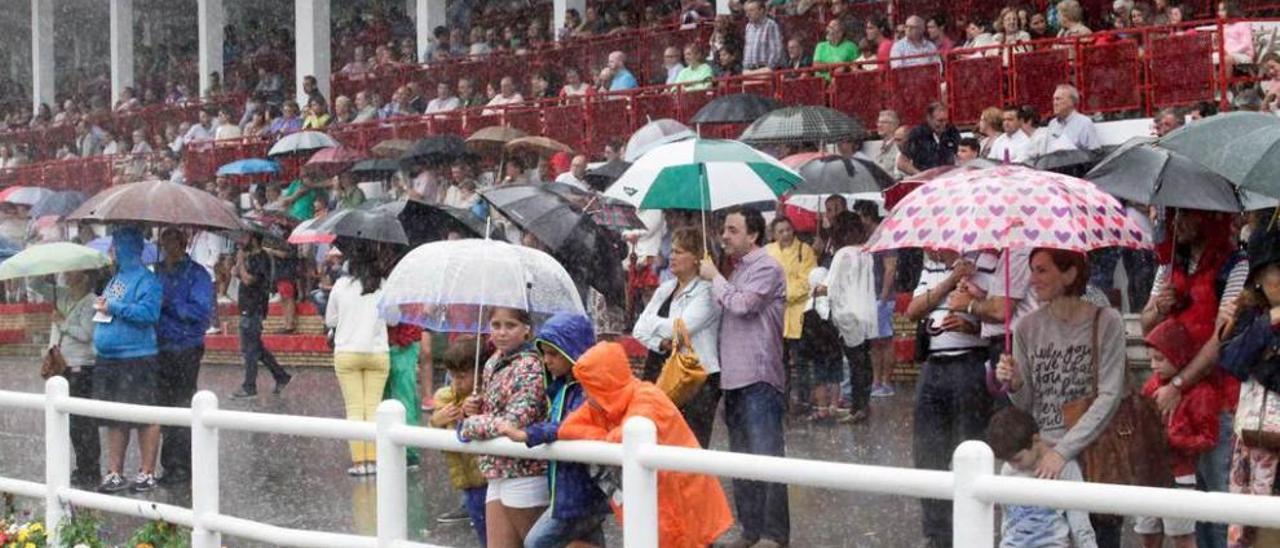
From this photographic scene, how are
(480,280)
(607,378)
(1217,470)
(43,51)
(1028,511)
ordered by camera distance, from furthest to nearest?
(43,51)
(480,280)
(1217,470)
(607,378)
(1028,511)

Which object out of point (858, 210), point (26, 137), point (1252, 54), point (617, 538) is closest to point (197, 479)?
point (617, 538)

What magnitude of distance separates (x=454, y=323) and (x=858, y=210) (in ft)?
23.8

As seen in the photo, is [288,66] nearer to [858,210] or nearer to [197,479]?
[858,210]

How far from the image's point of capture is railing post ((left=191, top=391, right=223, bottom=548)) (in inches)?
333

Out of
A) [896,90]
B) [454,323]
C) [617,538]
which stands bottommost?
[617,538]

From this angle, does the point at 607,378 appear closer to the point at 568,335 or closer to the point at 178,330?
the point at 568,335

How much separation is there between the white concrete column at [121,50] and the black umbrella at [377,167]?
18303 mm

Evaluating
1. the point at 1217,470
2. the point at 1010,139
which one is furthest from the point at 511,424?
the point at 1010,139

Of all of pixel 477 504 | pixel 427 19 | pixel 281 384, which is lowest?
pixel 281 384

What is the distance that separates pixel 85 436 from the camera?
1277 centimetres

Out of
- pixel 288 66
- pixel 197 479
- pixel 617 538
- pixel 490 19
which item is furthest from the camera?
pixel 288 66

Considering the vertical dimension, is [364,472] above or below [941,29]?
below

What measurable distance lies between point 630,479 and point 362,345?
21.6ft

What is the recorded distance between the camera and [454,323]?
9.17 metres
